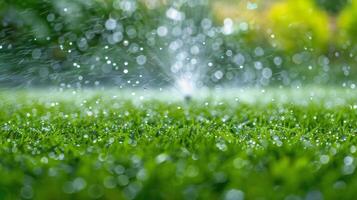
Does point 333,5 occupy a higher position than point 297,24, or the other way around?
point 297,24

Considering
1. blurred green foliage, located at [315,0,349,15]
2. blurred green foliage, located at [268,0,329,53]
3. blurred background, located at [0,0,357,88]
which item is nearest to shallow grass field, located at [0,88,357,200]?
blurred background, located at [0,0,357,88]

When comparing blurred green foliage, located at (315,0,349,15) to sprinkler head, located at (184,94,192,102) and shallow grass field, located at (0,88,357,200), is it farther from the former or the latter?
shallow grass field, located at (0,88,357,200)

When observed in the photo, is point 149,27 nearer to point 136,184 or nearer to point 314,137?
point 314,137

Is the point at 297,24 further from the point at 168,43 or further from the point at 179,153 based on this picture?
the point at 179,153

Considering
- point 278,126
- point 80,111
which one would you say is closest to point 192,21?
point 80,111

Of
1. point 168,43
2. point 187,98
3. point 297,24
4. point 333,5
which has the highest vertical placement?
point 187,98

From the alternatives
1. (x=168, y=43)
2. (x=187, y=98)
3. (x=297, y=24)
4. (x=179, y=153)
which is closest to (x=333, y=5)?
(x=297, y=24)

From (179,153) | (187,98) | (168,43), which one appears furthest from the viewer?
(168,43)

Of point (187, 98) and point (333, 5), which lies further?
point (333, 5)
